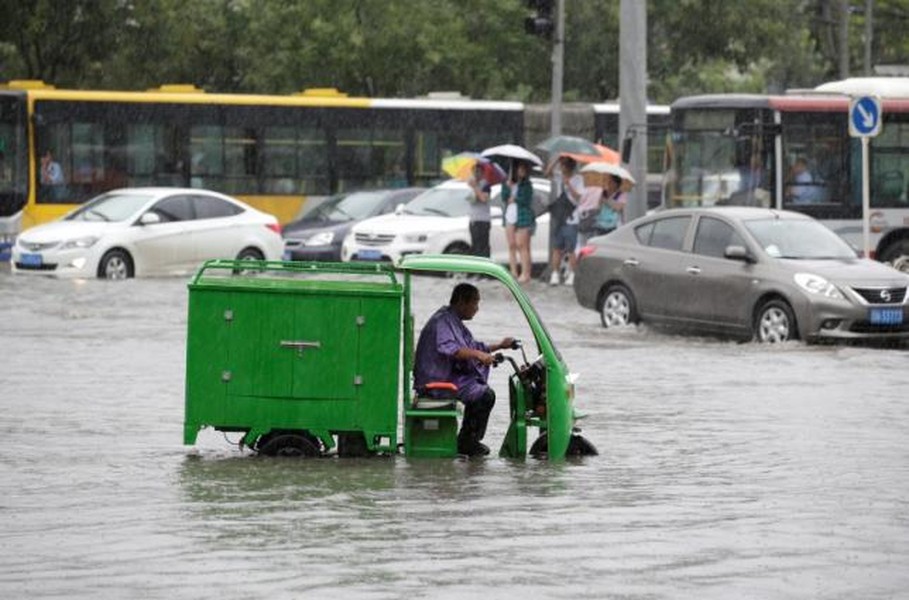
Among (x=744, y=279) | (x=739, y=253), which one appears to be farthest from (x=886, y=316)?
(x=739, y=253)

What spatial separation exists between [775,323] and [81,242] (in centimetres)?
1294

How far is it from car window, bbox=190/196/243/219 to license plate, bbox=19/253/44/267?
7.86ft

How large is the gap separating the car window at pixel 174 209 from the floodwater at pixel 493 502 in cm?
1348

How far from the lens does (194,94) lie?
4316 cm

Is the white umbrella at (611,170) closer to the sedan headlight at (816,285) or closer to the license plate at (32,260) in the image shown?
the license plate at (32,260)

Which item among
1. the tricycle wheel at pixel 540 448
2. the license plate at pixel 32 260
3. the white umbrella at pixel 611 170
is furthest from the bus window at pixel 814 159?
the tricycle wheel at pixel 540 448

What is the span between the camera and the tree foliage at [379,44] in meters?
55.3

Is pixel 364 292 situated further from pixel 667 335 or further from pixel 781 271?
pixel 667 335

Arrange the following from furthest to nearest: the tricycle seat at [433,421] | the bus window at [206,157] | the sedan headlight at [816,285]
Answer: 1. the bus window at [206,157]
2. the sedan headlight at [816,285]
3. the tricycle seat at [433,421]

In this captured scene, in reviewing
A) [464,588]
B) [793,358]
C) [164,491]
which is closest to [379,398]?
[164,491]

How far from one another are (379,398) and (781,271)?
10.6 meters

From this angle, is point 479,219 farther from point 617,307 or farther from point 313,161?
point 313,161

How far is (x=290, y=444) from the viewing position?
47.2 ft

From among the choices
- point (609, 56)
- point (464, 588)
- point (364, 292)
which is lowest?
point (464, 588)
